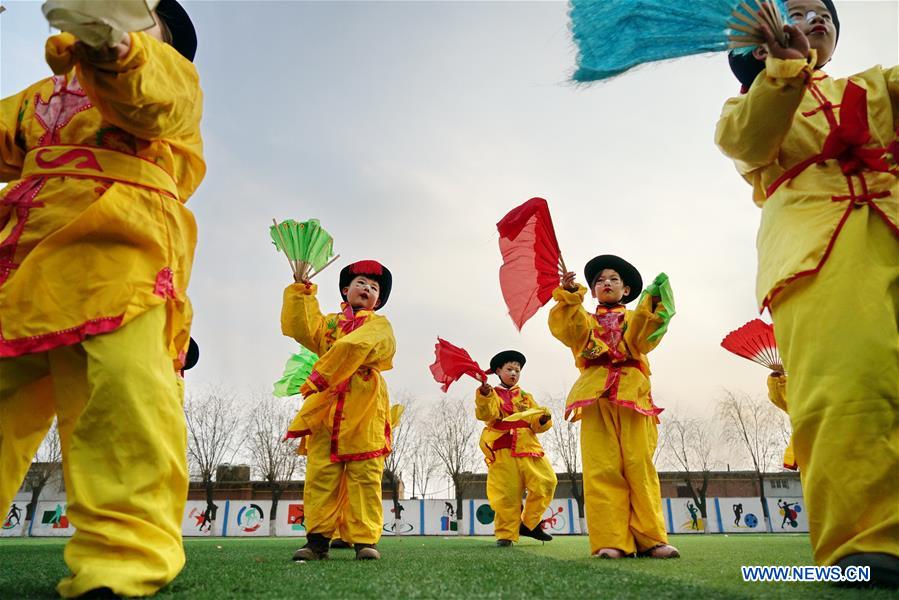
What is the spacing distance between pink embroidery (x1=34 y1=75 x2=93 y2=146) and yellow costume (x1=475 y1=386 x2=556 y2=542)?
623cm

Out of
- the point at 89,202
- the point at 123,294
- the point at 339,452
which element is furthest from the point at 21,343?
the point at 339,452

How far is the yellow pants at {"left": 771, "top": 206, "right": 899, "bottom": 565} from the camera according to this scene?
200cm

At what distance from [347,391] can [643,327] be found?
234 cm

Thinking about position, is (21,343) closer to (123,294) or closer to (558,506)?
(123,294)

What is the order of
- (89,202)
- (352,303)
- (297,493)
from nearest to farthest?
(89,202) < (352,303) < (297,493)

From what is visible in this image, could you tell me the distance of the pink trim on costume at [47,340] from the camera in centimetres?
201

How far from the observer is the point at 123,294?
2105 mm

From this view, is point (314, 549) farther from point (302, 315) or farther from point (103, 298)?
point (103, 298)

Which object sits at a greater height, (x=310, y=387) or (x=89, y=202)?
(x=89, y=202)

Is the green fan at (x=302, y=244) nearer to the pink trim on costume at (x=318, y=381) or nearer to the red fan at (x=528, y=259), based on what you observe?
the pink trim on costume at (x=318, y=381)

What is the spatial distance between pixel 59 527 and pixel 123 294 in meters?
25.3

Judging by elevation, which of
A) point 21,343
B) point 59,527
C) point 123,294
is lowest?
point 59,527

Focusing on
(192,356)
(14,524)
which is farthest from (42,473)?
(192,356)

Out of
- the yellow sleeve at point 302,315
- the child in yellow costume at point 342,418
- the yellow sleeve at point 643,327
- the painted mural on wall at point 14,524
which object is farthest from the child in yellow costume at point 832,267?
the painted mural on wall at point 14,524
